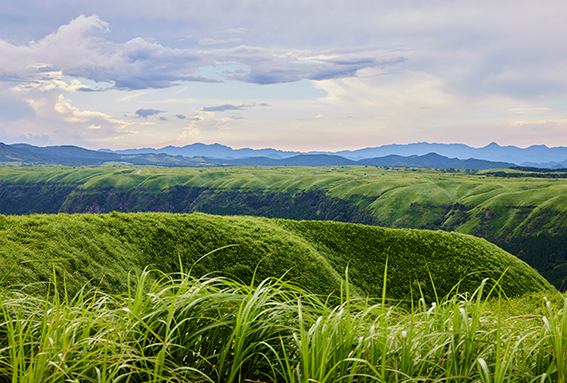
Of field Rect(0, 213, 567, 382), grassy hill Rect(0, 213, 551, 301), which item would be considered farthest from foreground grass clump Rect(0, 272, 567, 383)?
grassy hill Rect(0, 213, 551, 301)

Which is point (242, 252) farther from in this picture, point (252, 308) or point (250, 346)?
point (250, 346)

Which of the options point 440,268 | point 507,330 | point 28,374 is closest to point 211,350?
point 28,374

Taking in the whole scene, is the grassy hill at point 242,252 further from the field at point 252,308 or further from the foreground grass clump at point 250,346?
the foreground grass clump at point 250,346

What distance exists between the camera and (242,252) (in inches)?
976

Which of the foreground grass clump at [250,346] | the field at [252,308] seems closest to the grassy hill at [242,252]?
the field at [252,308]

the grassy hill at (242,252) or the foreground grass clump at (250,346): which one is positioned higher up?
the foreground grass clump at (250,346)

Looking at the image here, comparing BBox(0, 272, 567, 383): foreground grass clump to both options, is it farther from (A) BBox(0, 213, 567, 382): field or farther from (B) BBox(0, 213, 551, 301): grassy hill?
(B) BBox(0, 213, 551, 301): grassy hill

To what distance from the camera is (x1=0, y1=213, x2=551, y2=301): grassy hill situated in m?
16.7

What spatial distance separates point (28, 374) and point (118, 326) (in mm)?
1101

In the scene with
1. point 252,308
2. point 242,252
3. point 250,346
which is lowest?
point 242,252

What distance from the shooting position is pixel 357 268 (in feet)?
100.0

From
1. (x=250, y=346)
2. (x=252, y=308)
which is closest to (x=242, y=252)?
(x=252, y=308)

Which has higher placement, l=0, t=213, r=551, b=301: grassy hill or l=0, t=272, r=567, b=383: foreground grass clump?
l=0, t=272, r=567, b=383: foreground grass clump

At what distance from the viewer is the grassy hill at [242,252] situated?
16.7 meters
